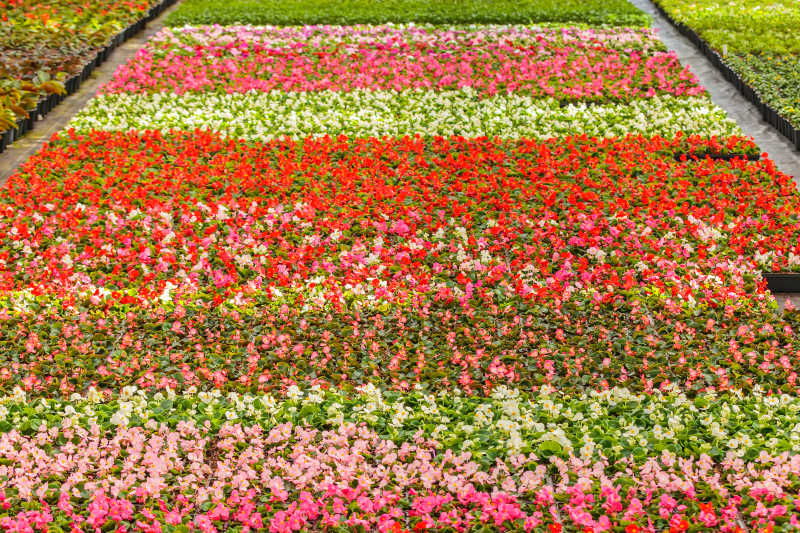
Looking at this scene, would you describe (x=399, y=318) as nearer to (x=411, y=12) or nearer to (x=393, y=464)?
(x=393, y=464)

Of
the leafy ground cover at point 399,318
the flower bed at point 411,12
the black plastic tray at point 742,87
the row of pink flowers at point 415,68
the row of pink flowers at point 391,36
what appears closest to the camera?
the leafy ground cover at point 399,318

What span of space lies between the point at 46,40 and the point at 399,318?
1308 centimetres

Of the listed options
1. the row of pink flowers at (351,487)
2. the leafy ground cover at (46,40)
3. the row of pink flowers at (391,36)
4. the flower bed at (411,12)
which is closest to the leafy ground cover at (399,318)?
the row of pink flowers at (351,487)

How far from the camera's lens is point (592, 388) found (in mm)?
7031

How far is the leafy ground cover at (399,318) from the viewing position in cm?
569

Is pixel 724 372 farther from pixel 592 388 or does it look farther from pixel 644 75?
pixel 644 75

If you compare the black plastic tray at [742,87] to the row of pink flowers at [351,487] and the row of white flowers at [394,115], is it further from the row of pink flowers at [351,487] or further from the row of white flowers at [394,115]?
the row of pink flowers at [351,487]

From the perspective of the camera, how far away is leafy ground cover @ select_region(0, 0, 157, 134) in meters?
13.7

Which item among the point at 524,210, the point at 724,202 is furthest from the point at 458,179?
the point at 724,202

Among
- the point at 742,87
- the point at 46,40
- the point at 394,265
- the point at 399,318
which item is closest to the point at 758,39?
the point at 742,87

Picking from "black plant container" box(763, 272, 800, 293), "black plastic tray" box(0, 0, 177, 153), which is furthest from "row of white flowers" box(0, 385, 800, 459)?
"black plastic tray" box(0, 0, 177, 153)

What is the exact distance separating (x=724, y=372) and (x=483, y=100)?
8367mm

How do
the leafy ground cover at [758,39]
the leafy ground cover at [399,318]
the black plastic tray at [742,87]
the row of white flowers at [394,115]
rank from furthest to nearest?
the leafy ground cover at [758,39] → the row of white flowers at [394,115] → the black plastic tray at [742,87] → the leafy ground cover at [399,318]

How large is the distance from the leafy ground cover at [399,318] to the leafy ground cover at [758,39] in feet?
4.17
